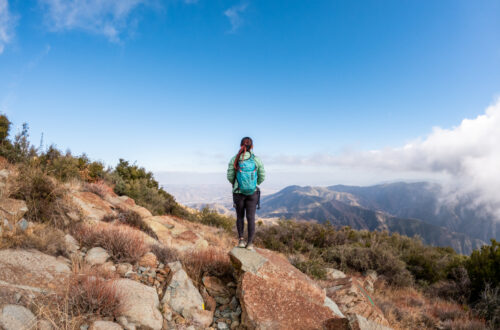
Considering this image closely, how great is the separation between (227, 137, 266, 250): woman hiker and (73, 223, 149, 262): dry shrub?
2.10 m

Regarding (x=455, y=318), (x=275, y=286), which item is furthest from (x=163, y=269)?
(x=455, y=318)

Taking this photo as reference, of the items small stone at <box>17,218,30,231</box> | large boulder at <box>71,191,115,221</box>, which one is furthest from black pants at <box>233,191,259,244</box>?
large boulder at <box>71,191,115,221</box>

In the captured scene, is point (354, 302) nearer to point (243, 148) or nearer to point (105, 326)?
point (243, 148)

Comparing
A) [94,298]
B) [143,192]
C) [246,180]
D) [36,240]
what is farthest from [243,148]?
[143,192]

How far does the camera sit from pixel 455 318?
561 cm

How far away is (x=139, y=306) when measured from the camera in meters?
3.03

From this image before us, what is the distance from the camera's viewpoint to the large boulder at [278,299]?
3.56m

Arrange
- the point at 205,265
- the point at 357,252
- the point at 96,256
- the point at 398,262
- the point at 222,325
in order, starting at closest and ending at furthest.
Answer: the point at 222,325, the point at 96,256, the point at 205,265, the point at 398,262, the point at 357,252

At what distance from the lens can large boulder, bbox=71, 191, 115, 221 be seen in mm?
6647

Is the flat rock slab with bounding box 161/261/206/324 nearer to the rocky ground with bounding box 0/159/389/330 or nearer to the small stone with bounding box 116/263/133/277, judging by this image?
the rocky ground with bounding box 0/159/389/330

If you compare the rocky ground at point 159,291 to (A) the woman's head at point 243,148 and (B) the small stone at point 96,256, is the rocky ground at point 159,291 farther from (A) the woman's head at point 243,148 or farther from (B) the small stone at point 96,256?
(A) the woman's head at point 243,148

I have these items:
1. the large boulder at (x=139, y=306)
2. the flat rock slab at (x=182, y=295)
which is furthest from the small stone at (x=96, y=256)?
the flat rock slab at (x=182, y=295)

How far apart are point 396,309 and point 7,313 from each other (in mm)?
7444

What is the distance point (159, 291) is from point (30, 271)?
180cm
